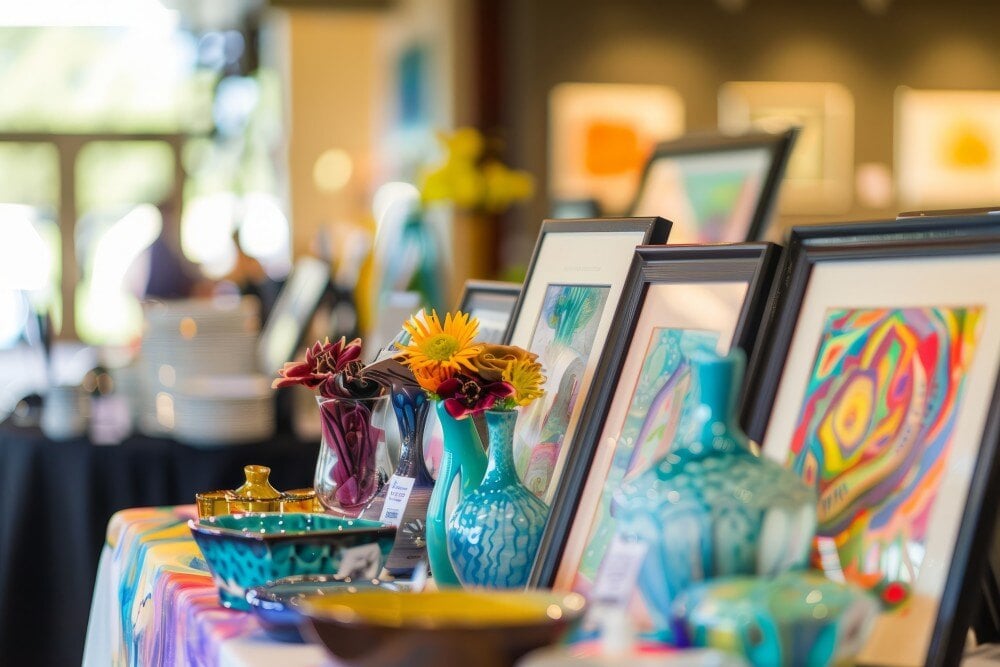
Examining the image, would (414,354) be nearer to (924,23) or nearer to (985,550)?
(985,550)

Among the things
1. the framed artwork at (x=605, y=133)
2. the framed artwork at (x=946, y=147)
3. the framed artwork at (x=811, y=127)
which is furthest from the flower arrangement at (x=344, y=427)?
the framed artwork at (x=946, y=147)

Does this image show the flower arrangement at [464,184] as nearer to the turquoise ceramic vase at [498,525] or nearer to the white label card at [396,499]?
the white label card at [396,499]

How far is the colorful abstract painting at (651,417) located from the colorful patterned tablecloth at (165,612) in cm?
26

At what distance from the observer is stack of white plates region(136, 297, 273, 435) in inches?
135

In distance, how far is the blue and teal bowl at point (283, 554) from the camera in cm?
121

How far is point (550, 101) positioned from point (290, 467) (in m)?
4.77

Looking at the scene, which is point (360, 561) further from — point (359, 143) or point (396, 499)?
point (359, 143)

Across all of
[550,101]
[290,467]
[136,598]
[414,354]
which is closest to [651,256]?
[414,354]

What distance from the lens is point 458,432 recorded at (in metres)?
1.31

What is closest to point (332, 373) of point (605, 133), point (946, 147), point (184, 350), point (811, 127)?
point (184, 350)

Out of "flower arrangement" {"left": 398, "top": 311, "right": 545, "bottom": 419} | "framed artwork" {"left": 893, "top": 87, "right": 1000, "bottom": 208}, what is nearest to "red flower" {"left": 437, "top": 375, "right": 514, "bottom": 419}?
"flower arrangement" {"left": 398, "top": 311, "right": 545, "bottom": 419}

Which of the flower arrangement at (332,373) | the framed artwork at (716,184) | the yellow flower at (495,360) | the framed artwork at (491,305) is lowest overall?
the flower arrangement at (332,373)

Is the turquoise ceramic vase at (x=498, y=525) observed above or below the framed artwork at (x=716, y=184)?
below

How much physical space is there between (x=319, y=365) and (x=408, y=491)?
0.67 feet
